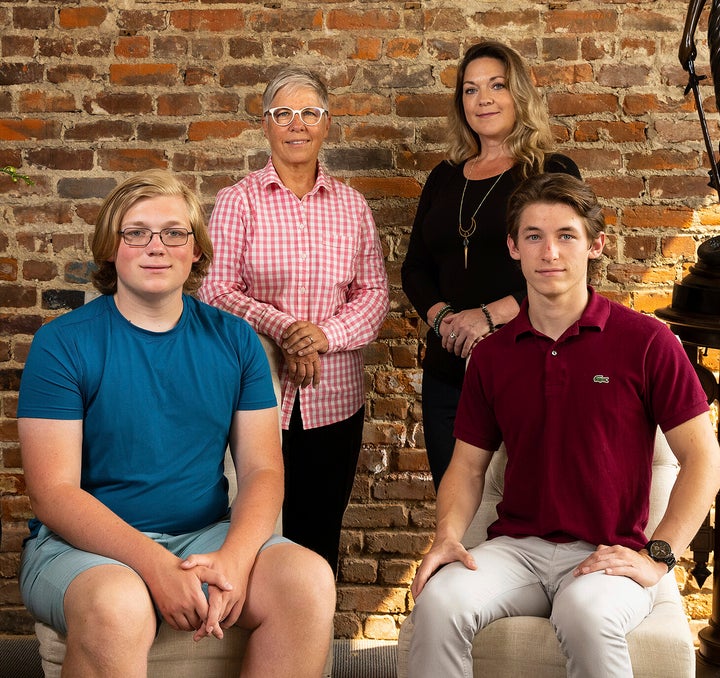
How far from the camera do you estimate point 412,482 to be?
9.73 ft

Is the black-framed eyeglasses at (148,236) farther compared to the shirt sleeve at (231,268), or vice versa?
the shirt sleeve at (231,268)

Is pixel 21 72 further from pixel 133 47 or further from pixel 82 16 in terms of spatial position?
pixel 133 47

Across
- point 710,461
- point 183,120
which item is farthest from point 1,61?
point 710,461

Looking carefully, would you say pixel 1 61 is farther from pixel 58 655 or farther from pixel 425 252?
pixel 58 655

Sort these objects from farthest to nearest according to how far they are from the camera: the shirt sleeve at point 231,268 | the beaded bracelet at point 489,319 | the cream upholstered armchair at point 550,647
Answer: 1. the shirt sleeve at point 231,268
2. the beaded bracelet at point 489,319
3. the cream upholstered armchair at point 550,647

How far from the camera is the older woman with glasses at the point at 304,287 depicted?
241 cm

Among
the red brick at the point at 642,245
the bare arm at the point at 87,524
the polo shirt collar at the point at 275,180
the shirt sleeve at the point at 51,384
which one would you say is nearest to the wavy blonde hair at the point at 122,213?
the shirt sleeve at the point at 51,384

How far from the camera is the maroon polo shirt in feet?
5.90

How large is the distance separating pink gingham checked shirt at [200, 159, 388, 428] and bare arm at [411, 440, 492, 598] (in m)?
0.58

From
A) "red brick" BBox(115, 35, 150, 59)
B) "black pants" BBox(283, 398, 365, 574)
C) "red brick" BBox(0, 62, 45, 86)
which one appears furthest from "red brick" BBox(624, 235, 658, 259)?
"red brick" BBox(0, 62, 45, 86)

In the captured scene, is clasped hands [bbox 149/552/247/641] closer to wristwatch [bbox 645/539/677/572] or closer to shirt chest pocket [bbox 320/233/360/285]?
wristwatch [bbox 645/539/677/572]

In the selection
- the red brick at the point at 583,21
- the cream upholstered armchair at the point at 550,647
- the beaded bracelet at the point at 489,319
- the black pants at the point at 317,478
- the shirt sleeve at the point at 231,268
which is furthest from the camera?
the red brick at the point at 583,21

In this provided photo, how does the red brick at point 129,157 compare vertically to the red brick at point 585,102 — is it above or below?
below

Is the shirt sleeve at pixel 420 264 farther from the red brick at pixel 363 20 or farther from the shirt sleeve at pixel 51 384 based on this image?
the shirt sleeve at pixel 51 384
